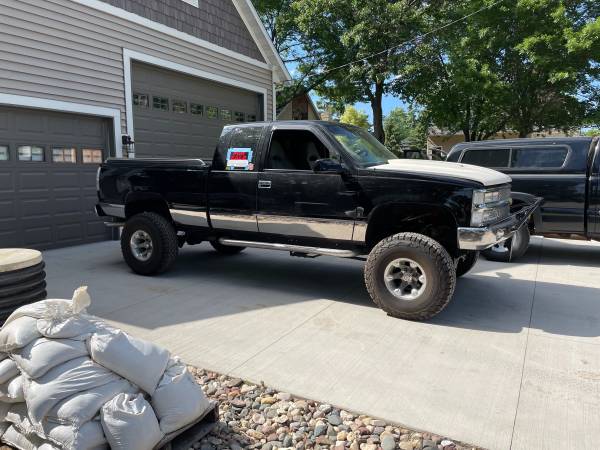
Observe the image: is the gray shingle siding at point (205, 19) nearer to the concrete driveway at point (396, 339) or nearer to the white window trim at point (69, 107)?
the white window trim at point (69, 107)

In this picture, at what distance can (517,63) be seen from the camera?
65.3 ft

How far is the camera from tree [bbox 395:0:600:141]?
1794 cm

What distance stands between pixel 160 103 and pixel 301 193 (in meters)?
6.28

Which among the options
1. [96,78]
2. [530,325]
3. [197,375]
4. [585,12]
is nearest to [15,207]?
[96,78]

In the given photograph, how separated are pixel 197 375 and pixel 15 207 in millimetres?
5844

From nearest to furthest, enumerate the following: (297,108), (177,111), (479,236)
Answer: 1. (479,236)
2. (177,111)
3. (297,108)

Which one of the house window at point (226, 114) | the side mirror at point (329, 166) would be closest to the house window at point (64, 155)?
the house window at point (226, 114)

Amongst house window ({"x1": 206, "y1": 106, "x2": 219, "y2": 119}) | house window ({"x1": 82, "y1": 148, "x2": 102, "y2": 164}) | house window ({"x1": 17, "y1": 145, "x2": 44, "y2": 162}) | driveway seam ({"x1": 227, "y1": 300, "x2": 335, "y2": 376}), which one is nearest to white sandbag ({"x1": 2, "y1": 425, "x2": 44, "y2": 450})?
driveway seam ({"x1": 227, "y1": 300, "x2": 335, "y2": 376})

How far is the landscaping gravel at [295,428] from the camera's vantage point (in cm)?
283

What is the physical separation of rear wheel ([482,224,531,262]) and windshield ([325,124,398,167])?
2.97m

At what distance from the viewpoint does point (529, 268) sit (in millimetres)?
7320

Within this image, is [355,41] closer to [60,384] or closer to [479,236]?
[479,236]

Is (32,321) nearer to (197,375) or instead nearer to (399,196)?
(197,375)

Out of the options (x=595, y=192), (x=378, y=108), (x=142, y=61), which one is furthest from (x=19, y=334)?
(x=378, y=108)
